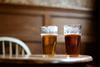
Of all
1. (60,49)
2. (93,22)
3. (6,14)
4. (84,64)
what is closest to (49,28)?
(84,64)

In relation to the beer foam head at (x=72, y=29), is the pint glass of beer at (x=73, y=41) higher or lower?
lower

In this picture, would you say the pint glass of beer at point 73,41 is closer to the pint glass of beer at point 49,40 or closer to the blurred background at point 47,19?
the pint glass of beer at point 49,40

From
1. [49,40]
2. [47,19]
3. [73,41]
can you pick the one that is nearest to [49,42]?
[49,40]

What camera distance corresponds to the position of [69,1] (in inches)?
101

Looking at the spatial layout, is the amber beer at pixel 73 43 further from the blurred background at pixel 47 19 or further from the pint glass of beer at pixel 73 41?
the blurred background at pixel 47 19

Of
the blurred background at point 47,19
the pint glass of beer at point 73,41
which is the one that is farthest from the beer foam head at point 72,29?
the blurred background at point 47,19

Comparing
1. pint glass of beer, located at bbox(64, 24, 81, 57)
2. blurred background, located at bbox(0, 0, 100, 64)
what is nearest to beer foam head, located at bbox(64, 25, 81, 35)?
pint glass of beer, located at bbox(64, 24, 81, 57)

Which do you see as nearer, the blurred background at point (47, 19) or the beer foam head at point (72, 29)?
the beer foam head at point (72, 29)

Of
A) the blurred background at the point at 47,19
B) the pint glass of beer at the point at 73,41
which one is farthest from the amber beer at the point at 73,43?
the blurred background at the point at 47,19

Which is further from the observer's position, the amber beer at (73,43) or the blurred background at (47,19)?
the blurred background at (47,19)

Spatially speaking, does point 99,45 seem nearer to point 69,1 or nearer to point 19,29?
point 69,1

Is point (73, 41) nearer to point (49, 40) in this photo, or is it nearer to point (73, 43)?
point (73, 43)

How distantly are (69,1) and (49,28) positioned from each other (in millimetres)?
1530

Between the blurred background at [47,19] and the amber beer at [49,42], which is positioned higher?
the blurred background at [47,19]
